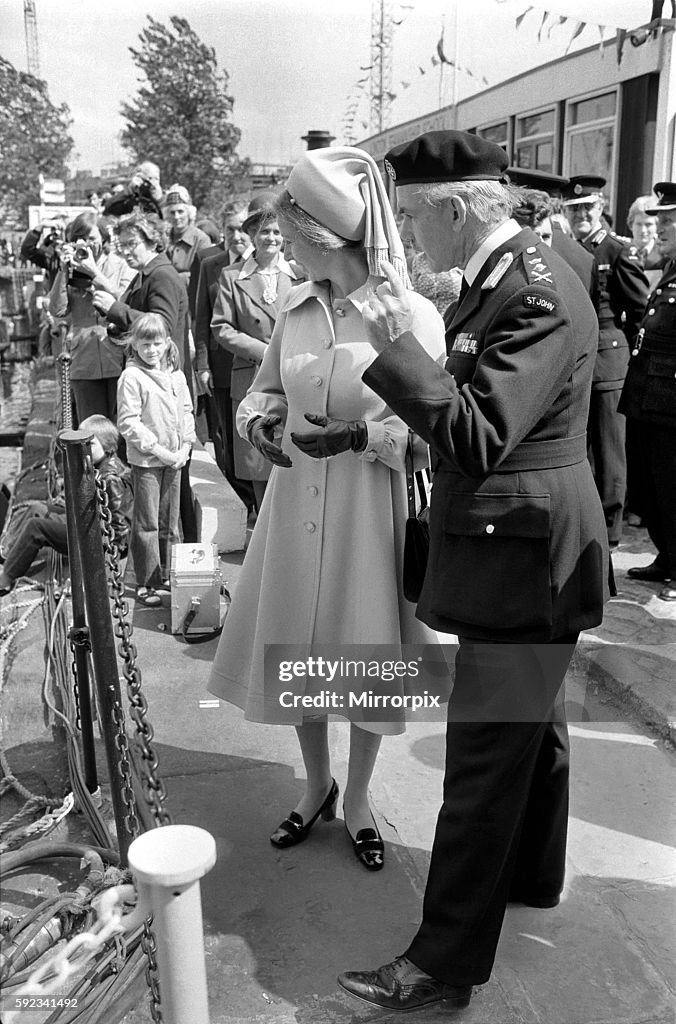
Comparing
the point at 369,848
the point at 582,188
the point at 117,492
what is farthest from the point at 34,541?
the point at 582,188

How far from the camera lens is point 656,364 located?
4.91 m

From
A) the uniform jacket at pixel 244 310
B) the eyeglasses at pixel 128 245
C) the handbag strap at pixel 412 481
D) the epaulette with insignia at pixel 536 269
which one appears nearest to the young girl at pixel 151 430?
the uniform jacket at pixel 244 310

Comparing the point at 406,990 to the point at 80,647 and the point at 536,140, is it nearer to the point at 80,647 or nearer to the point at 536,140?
the point at 80,647

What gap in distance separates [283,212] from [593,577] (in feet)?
3.84

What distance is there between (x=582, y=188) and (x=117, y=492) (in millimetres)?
3805

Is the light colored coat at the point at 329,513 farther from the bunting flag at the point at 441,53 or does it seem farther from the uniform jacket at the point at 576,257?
the bunting flag at the point at 441,53

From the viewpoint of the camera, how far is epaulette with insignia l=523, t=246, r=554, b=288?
1984 millimetres

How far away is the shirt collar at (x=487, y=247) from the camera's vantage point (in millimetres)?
2092

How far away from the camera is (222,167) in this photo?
2855 centimetres

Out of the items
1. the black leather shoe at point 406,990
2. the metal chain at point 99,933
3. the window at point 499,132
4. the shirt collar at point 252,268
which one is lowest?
the black leather shoe at point 406,990

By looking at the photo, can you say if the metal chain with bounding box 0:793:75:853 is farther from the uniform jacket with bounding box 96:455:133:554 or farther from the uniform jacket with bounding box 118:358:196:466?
the uniform jacket with bounding box 118:358:196:466

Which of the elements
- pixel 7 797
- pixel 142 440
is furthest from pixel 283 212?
pixel 142 440

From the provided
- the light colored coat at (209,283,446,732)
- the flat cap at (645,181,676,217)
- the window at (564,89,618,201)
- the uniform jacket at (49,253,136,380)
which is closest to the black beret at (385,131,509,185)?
the light colored coat at (209,283,446,732)

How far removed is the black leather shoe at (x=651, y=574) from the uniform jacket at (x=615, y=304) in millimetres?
1074
